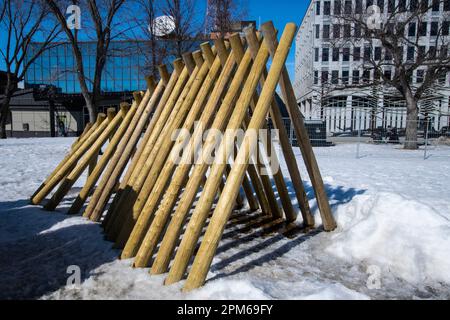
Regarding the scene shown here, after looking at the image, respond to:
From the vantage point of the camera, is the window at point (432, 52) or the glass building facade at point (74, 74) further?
the glass building facade at point (74, 74)

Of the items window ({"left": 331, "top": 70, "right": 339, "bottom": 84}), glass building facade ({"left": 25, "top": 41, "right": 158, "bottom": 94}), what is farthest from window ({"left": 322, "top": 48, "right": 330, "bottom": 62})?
glass building facade ({"left": 25, "top": 41, "right": 158, "bottom": 94})

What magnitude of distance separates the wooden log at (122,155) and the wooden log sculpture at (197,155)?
14 mm

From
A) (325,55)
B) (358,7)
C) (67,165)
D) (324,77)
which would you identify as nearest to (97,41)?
(67,165)

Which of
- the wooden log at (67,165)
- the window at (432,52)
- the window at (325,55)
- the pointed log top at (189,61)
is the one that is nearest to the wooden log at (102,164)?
the wooden log at (67,165)

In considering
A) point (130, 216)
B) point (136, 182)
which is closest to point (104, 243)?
point (130, 216)

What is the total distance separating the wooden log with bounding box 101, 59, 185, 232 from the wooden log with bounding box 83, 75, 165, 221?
277 mm

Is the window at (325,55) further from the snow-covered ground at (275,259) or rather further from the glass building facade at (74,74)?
the snow-covered ground at (275,259)

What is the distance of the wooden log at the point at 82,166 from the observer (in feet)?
15.9

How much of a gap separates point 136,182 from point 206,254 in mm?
1485

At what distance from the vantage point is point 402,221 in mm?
3451

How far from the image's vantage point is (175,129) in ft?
11.8

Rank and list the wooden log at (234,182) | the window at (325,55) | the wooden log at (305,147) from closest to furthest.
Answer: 1. the wooden log at (234,182)
2. the wooden log at (305,147)
3. the window at (325,55)

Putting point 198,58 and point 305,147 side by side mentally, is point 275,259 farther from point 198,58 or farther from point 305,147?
point 198,58
